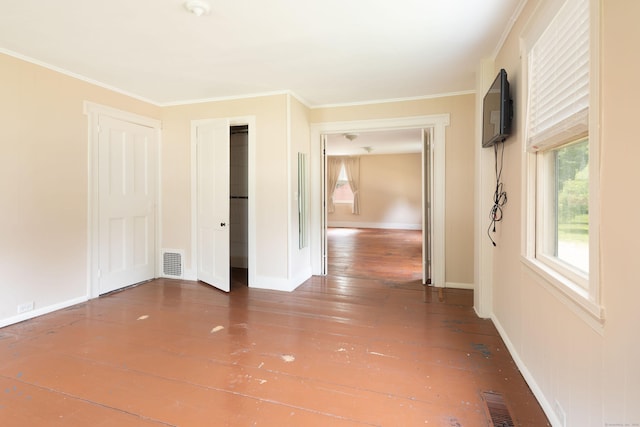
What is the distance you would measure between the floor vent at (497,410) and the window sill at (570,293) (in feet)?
2.32

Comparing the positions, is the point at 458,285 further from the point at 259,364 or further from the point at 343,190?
the point at 343,190

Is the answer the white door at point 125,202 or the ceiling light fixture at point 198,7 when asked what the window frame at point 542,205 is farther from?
the white door at point 125,202

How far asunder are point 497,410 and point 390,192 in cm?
921

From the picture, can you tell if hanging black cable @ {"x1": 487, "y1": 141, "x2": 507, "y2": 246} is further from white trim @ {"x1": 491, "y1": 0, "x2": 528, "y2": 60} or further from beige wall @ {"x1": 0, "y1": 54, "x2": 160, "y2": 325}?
beige wall @ {"x1": 0, "y1": 54, "x2": 160, "y2": 325}

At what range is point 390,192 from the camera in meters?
10.7

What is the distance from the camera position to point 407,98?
4199mm

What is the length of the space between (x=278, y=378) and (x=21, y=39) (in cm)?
340

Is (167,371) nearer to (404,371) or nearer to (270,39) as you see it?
(404,371)

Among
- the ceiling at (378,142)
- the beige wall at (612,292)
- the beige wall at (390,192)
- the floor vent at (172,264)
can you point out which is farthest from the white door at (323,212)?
the beige wall at (390,192)

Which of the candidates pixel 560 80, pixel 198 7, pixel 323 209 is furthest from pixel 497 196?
pixel 198 7

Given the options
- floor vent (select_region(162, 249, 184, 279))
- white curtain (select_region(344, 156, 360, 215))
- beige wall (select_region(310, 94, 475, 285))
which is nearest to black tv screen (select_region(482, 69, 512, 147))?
beige wall (select_region(310, 94, 475, 285))

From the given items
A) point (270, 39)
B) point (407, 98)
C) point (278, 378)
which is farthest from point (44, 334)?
point (407, 98)

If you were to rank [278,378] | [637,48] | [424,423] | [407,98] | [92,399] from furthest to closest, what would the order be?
[407,98], [278,378], [92,399], [424,423], [637,48]

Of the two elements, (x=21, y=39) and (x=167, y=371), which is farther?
(x=21, y=39)
